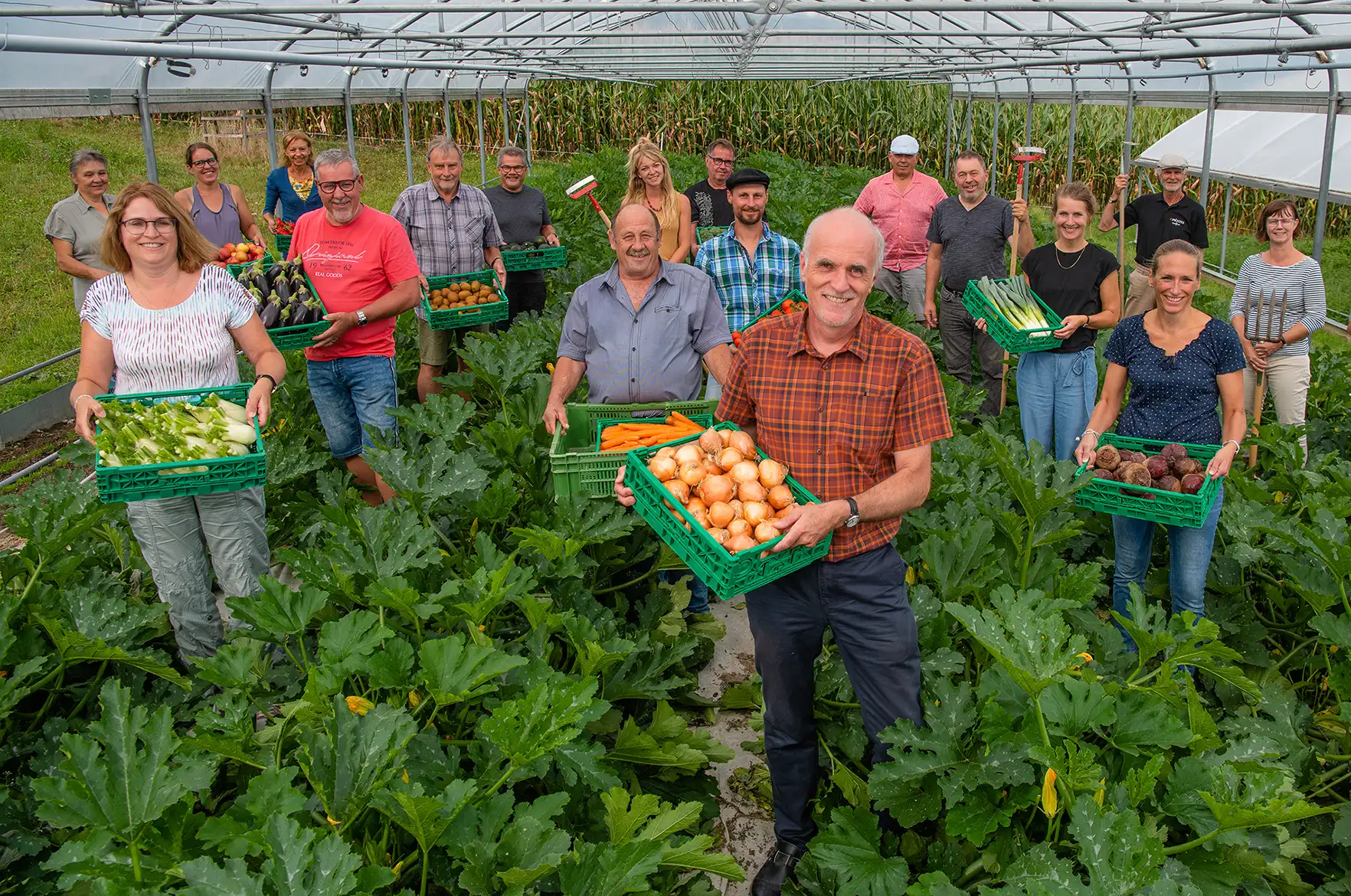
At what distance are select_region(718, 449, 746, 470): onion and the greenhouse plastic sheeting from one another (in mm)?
9628

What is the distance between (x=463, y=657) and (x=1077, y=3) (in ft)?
20.6

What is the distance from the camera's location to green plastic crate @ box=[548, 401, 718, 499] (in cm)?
404

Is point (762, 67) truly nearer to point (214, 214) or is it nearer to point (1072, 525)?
point (214, 214)

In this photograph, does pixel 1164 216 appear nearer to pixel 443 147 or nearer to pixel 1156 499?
pixel 1156 499

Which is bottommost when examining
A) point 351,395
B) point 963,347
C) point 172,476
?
point 963,347

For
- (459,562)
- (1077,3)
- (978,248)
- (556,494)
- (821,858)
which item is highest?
(1077,3)

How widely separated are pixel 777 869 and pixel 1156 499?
219cm

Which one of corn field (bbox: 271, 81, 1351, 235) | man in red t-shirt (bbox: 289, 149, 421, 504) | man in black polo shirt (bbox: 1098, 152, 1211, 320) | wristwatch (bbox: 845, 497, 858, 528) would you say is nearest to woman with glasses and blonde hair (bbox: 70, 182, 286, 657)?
Answer: man in red t-shirt (bbox: 289, 149, 421, 504)

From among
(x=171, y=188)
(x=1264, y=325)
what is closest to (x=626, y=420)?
(x=1264, y=325)

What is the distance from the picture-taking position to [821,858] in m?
3.12

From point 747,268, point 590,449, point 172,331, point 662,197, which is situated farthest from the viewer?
point 662,197

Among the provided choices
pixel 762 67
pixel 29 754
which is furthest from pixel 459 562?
pixel 762 67

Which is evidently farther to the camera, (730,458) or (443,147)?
(443,147)

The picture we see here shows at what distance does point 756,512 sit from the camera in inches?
122
